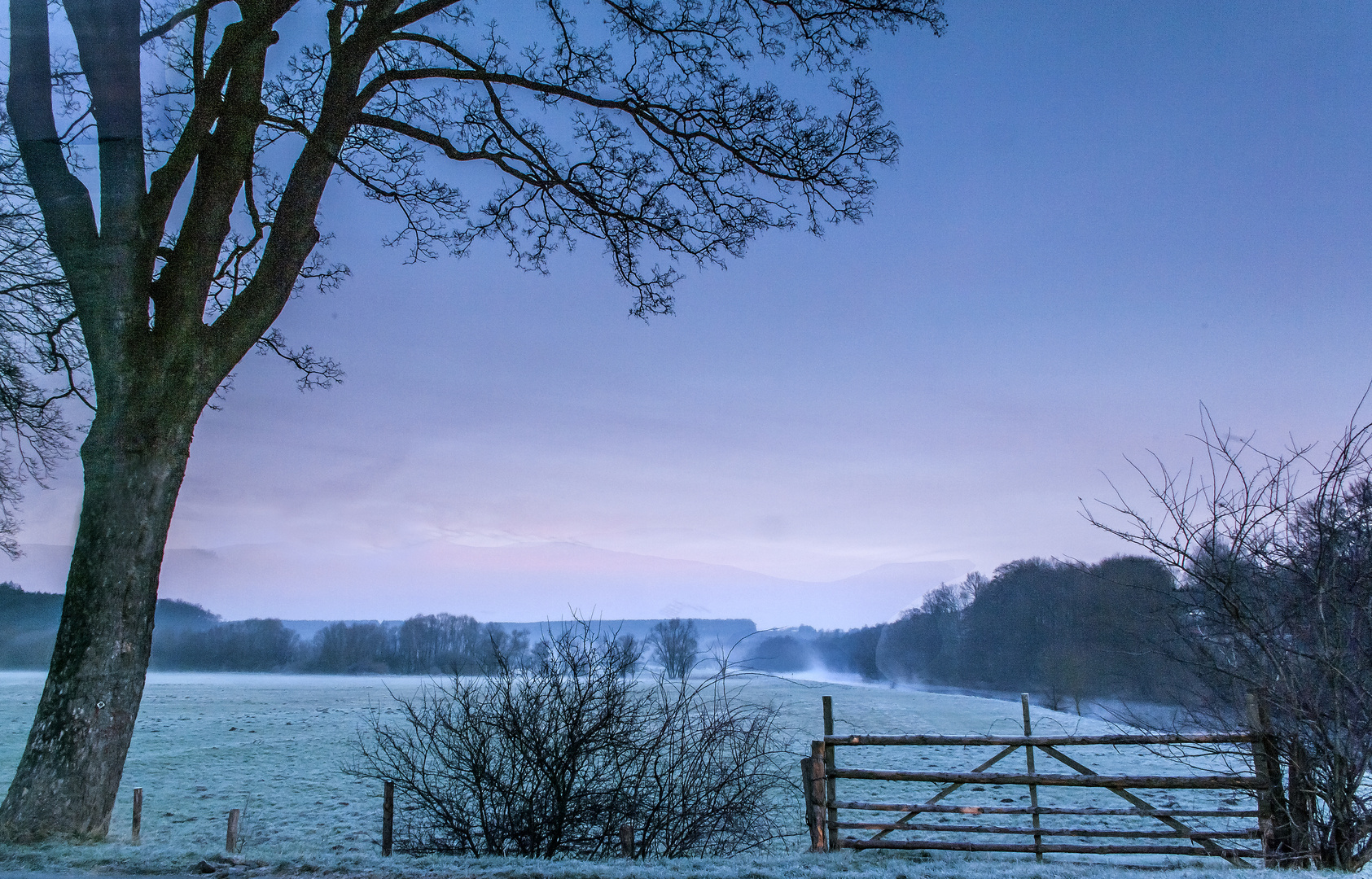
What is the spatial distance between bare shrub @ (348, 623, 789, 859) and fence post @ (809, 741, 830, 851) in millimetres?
561

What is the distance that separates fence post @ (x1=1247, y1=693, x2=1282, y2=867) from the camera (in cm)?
609

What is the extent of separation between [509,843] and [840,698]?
47.5 meters

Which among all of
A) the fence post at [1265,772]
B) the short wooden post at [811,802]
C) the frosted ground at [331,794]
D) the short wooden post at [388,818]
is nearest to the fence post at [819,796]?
the short wooden post at [811,802]

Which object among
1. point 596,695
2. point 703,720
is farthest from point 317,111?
point 703,720

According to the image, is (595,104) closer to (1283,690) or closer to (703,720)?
(703,720)

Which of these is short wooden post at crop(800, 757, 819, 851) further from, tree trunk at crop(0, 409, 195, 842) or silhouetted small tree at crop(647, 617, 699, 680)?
tree trunk at crop(0, 409, 195, 842)

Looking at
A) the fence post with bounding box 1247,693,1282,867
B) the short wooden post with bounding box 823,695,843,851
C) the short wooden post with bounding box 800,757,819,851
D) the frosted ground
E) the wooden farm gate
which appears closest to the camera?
the frosted ground

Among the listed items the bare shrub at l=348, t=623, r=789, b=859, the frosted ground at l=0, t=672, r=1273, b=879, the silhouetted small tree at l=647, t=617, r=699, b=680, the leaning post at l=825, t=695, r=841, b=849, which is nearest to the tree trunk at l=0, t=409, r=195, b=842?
the frosted ground at l=0, t=672, r=1273, b=879

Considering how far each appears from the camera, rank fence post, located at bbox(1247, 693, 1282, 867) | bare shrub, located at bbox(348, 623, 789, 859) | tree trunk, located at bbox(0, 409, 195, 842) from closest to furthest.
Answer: tree trunk, located at bbox(0, 409, 195, 842), fence post, located at bbox(1247, 693, 1282, 867), bare shrub, located at bbox(348, 623, 789, 859)

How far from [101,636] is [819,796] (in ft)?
20.2

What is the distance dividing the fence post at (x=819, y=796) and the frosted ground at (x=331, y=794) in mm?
336

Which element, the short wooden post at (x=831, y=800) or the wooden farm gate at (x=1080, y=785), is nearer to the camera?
the wooden farm gate at (x=1080, y=785)

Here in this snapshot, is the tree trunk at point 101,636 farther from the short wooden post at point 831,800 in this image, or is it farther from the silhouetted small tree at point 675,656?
the short wooden post at point 831,800

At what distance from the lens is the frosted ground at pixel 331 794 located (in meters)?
4.04
